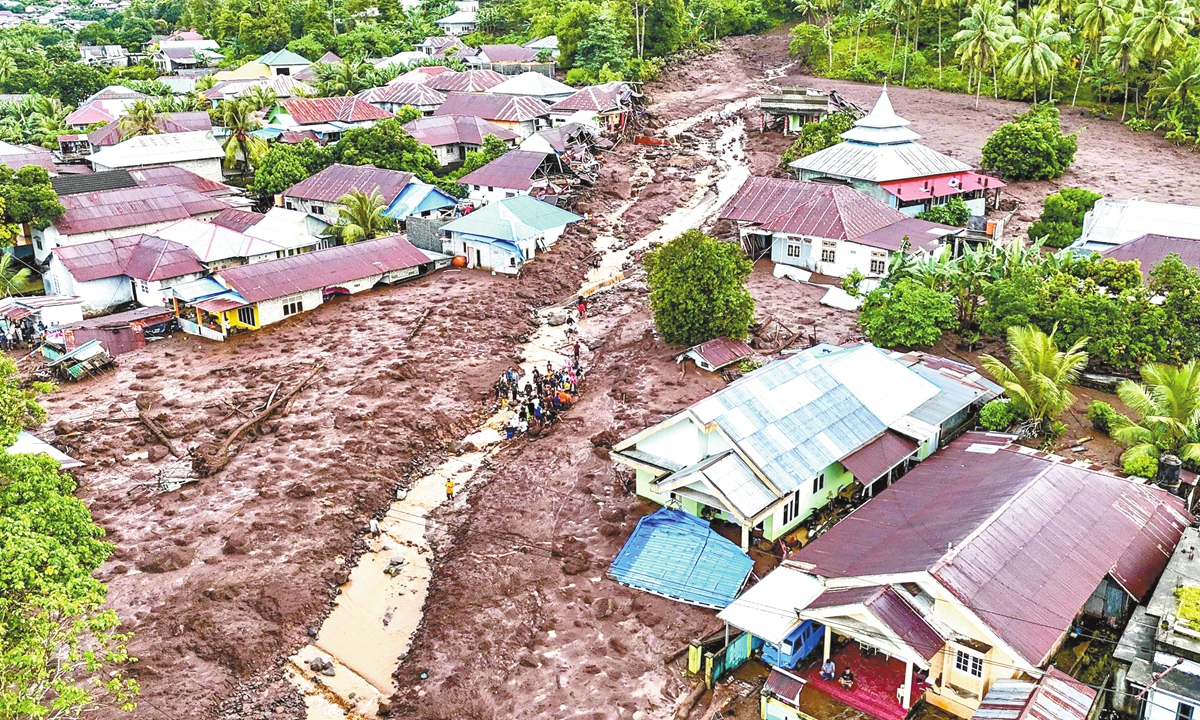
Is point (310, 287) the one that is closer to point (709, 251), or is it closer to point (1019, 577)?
point (709, 251)

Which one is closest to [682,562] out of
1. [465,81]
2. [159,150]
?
[159,150]

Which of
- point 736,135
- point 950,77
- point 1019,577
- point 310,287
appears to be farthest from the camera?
point 950,77

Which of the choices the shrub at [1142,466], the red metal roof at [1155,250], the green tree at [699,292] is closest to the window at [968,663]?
the shrub at [1142,466]

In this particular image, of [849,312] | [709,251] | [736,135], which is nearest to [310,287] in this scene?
[709,251]

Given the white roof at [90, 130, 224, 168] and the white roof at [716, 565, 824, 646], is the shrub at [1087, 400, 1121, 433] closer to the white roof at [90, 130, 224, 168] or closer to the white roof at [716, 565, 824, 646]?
the white roof at [716, 565, 824, 646]

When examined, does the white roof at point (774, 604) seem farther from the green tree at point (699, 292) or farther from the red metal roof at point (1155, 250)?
the red metal roof at point (1155, 250)

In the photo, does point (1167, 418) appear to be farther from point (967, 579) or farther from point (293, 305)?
point (293, 305)
